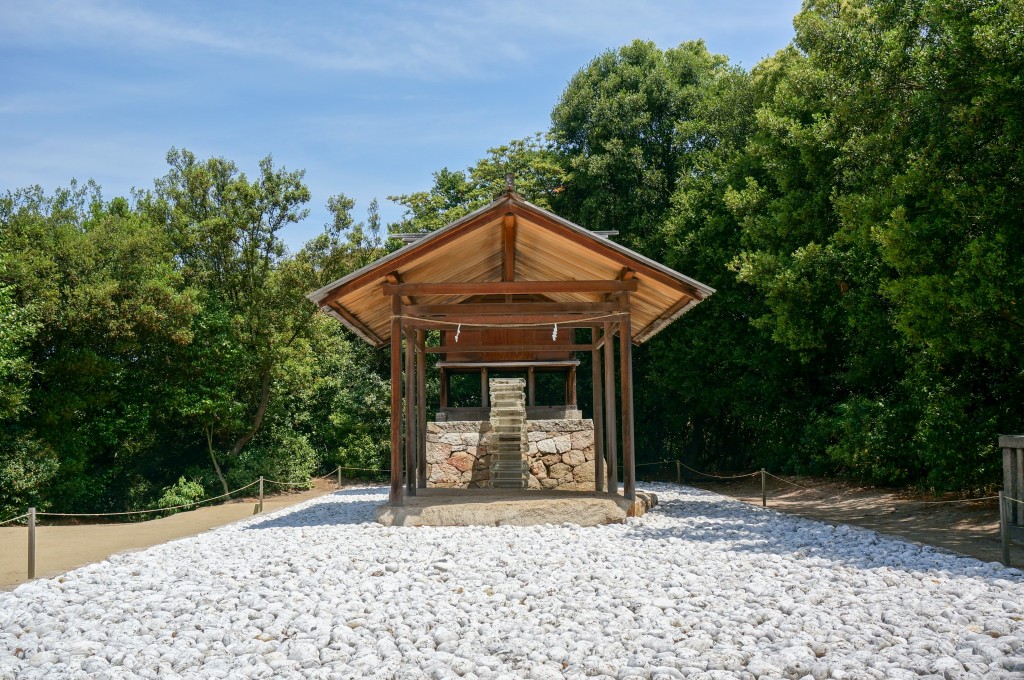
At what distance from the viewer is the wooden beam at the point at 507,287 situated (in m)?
12.1

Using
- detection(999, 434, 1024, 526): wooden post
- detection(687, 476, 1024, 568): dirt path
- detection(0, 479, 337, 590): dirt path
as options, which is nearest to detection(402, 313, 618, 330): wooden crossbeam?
detection(0, 479, 337, 590): dirt path

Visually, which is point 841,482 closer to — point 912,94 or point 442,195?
point 912,94

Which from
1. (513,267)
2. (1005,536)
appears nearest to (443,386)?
(513,267)

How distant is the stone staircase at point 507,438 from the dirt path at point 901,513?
16.1ft

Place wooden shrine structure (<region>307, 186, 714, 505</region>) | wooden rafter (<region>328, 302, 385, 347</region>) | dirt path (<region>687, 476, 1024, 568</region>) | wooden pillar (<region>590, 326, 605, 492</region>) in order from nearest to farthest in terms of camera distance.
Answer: dirt path (<region>687, 476, 1024, 568</region>) < wooden shrine structure (<region>307, 186, 714, 505</region>) < wooden rafter (<region>328, 302, 385, 347</region>) < wooden pillar (<region>590, 326, 605, 492</region>)

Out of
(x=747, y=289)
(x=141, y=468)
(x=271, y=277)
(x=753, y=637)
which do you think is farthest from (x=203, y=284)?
(x=753, y=637)

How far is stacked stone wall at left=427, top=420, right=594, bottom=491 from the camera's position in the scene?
16.5m

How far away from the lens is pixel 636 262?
11.8 metres

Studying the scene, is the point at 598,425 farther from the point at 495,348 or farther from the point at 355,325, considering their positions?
the point at 355,325

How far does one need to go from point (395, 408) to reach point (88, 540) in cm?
711

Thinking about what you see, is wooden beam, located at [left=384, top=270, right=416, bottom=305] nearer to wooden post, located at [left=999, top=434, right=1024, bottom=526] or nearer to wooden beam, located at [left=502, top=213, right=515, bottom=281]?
wooden beam, located at [left=502, top=213, right=515, bottom=281]

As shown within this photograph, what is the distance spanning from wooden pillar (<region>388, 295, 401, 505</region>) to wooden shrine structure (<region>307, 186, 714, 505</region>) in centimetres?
1

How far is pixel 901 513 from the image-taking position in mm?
14555

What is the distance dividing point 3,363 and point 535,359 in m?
13.4
